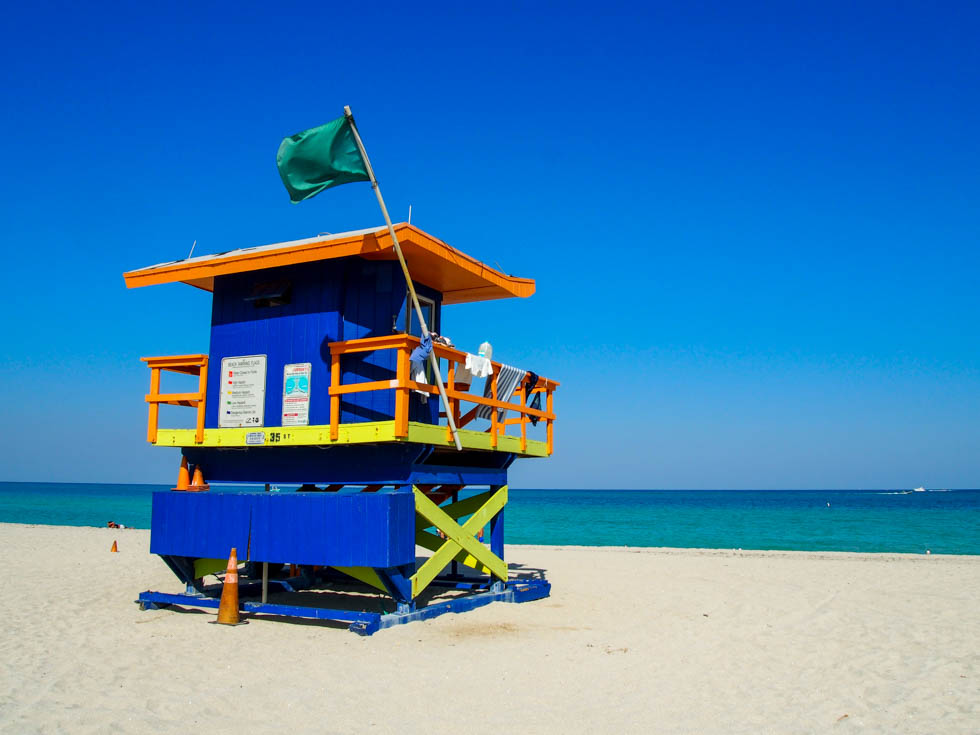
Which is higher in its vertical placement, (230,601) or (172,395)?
(172,395)

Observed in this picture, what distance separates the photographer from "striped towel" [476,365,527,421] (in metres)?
11.8

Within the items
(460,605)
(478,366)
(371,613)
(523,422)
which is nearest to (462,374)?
(478,366)

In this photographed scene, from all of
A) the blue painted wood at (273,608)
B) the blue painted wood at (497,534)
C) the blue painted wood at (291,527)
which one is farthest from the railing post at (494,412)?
the blue painted wood at (273,608)

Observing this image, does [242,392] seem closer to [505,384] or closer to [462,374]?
[462,374]

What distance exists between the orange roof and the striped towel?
141cm

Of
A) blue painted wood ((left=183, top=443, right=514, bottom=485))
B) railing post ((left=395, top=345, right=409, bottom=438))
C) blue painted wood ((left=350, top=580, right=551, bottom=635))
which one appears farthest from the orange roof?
blue painted wood ((left=350, top=580, right=551, bottom=635))

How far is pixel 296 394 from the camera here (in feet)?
35.6

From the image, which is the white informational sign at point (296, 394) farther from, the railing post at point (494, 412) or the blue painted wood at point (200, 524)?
the railing post at point (494, 412)

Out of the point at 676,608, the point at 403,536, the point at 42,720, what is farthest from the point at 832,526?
the point at 42,720

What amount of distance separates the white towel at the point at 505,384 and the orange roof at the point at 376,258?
4.62ft

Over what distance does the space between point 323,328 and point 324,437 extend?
1549 millimetres

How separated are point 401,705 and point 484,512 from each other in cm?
533

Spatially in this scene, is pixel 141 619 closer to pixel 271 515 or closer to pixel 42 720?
pixel 271 515

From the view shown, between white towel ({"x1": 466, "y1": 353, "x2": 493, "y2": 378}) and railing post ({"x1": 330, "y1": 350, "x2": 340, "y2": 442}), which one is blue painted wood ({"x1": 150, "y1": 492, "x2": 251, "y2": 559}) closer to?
railing post ({"x1": 330, "y1": 350, "x2": 340, "y2": 442})
